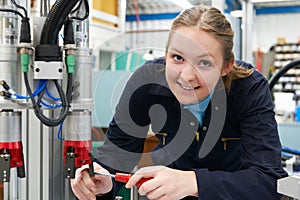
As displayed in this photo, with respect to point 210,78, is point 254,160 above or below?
below

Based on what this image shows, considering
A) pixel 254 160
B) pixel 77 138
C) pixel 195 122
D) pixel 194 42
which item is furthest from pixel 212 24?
pixel 77 138

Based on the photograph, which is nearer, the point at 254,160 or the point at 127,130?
the point at 254,160

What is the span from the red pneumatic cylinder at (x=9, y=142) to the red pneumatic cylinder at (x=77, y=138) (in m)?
0.09

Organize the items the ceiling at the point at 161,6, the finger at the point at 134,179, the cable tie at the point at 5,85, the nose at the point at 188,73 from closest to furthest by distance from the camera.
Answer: the cable tie at the point at 5,85 < the finger at the point at 134,179 < the nose at the point at 188,73 < the ceiling at the point at 161,6

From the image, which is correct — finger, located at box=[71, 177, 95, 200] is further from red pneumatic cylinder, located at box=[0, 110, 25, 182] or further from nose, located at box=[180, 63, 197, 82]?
nose, located at box=[180, 63, 197, 82]

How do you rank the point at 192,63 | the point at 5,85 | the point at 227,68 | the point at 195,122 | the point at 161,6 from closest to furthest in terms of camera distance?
the point at 5,85
the point at 192,63
the point at 195,122
the point at 227,68
the point at 161,6

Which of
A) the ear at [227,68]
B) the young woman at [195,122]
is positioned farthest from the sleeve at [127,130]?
the ear at [227,68]

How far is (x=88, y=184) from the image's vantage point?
3.05 feet

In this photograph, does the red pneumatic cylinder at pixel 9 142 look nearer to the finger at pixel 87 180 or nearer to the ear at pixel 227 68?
the finger at pixel 87 180

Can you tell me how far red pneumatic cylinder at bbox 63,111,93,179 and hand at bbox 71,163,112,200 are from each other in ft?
0.31

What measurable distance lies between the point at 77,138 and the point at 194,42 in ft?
1.17

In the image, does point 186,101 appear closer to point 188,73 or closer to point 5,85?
point 188,73

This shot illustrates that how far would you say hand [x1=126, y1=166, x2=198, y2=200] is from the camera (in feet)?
2.59

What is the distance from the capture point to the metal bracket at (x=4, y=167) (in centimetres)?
70
